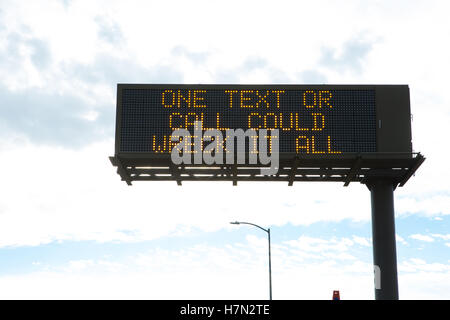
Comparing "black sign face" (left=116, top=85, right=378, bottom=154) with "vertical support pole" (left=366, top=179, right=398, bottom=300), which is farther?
"vertical support pole" (left=366, top=179, right=398, bottom=300)

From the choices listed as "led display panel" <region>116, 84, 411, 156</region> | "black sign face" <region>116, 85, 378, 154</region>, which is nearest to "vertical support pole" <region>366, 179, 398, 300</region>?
"led display panel" <region>116, 84, 411, 156</region>

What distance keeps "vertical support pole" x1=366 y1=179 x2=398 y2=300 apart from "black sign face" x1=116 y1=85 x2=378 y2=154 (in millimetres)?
2936

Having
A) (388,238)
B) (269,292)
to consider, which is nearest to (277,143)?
(388,238)

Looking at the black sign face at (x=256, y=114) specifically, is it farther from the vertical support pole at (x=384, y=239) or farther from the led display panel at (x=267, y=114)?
the vertical support pole at (x=384, y=239)

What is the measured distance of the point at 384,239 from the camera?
1133 inches

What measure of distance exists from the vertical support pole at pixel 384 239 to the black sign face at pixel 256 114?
294cm

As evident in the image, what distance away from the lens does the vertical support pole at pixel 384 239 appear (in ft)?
92.6

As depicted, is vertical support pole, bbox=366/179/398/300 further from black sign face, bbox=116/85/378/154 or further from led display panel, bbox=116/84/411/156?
black sign face, bbox=116/85/378/154

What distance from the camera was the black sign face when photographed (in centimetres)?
2639

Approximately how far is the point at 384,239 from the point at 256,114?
7.67 m

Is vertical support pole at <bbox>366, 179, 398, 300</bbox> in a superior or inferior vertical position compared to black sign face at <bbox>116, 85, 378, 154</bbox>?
inferior

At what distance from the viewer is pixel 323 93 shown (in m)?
27.0
